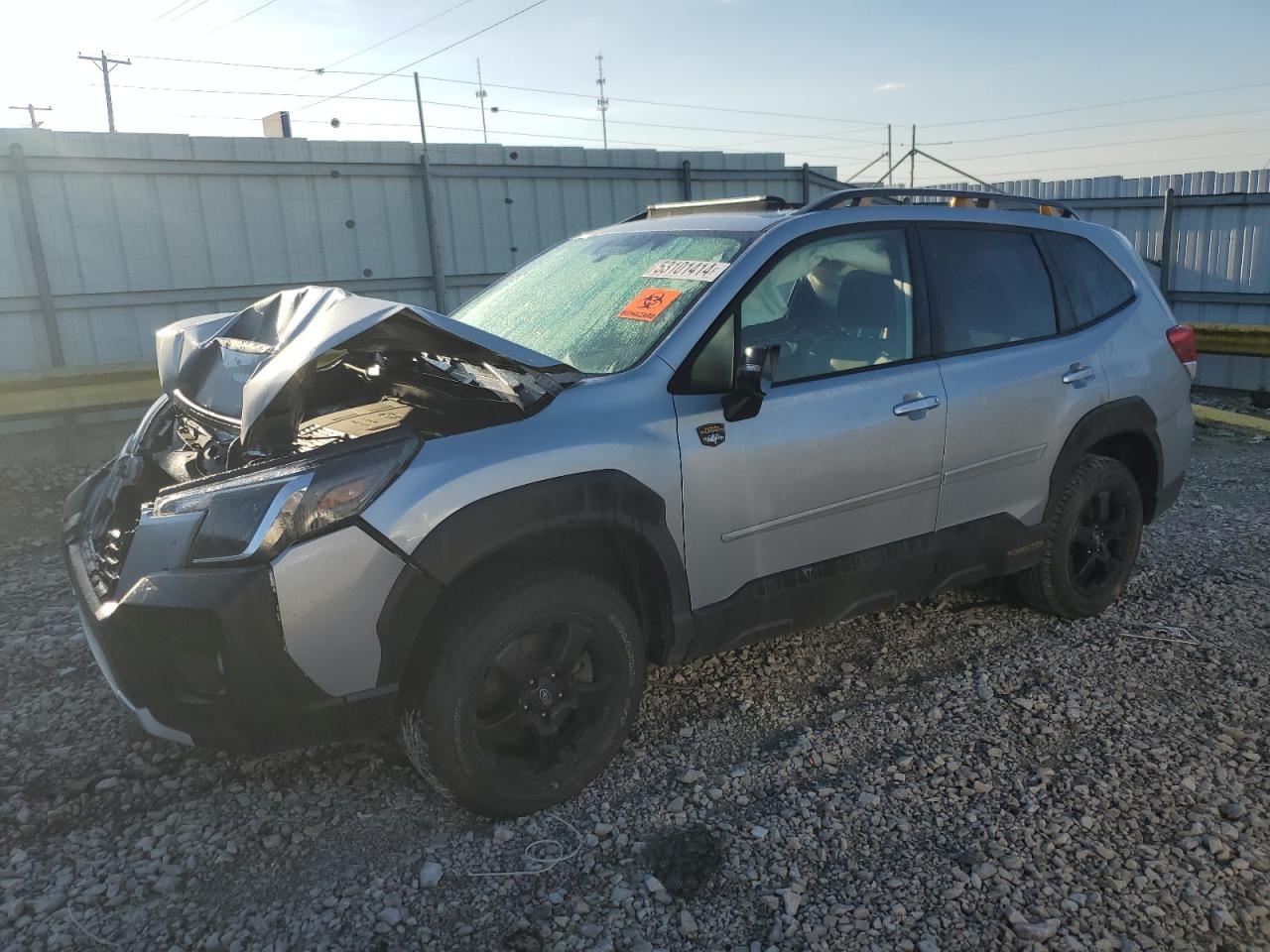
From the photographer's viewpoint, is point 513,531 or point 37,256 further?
point 37,256

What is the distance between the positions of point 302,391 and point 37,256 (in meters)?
7.52

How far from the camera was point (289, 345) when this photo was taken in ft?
8.78

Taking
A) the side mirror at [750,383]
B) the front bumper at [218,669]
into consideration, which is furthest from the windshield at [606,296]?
the front bumper at [218,669]

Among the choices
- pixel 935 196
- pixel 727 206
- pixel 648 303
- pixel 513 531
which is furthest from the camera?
pixel 727 206

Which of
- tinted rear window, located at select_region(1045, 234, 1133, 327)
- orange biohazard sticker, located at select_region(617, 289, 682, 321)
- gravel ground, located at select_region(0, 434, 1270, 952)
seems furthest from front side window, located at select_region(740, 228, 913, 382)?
gravel ground, located at select_region(0, 434, 1270, 952)

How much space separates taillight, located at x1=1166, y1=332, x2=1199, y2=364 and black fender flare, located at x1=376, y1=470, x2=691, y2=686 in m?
2.79

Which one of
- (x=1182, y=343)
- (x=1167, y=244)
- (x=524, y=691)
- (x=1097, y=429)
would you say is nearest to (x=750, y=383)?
(x=524, y=691)

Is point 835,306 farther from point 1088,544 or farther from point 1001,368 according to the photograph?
point 1088,544

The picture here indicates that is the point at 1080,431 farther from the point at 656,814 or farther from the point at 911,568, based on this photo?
the point at 656,814

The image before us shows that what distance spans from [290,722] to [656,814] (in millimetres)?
1112

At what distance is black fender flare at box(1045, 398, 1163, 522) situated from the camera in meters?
3.87

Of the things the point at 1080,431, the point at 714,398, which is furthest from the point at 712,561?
the point at 1080,431

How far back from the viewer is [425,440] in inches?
100

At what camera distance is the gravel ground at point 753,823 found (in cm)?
242
